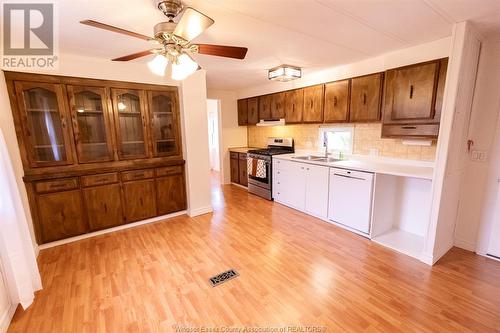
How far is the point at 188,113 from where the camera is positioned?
3.46m

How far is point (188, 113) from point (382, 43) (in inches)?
106

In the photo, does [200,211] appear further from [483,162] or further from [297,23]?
[483,162]

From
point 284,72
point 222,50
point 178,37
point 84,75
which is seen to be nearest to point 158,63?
point 178,37

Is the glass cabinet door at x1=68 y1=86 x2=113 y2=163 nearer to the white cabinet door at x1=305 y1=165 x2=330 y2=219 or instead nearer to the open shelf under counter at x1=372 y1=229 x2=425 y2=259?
the white cabinet door at x1=305 y1=165 x2=330 y2=219

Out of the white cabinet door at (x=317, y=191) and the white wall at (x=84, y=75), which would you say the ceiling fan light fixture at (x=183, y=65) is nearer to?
the white wall at (x=84, y=75)

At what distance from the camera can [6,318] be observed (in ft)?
5.53

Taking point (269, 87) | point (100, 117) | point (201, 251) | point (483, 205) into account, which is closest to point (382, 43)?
point (483, 205)

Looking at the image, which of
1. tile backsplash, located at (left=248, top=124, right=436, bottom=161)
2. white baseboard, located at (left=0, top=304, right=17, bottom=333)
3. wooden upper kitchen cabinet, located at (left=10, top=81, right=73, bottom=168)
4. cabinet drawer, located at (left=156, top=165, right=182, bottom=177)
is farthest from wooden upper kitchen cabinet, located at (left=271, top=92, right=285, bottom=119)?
white baseboard, located at (left=0, top=304, right=17, bottom=333)

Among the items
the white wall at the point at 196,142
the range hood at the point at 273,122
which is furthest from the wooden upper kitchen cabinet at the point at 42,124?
the range hood at the point at 273,122

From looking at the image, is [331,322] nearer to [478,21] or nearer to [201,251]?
[201,251]

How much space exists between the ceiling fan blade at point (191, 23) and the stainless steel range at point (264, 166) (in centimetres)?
299

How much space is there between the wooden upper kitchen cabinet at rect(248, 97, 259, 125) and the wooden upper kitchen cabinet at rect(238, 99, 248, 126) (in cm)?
12

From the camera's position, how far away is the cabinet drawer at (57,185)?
8.72 ft

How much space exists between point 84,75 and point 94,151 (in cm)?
97
